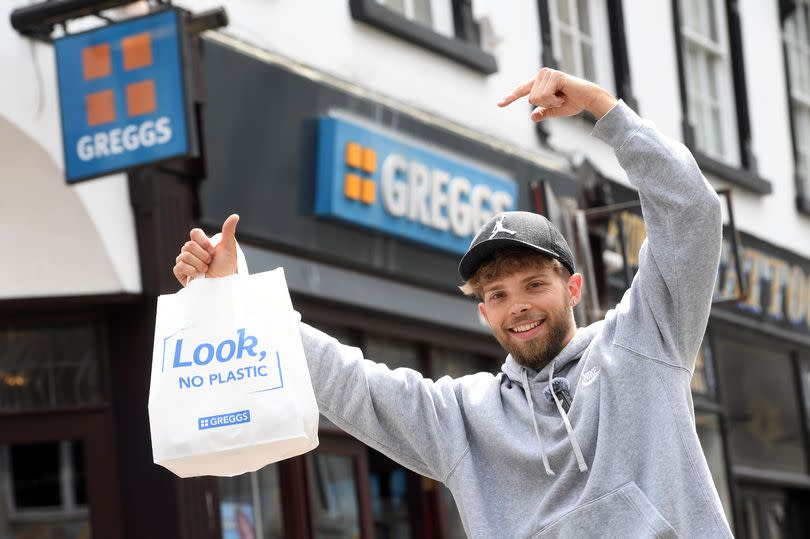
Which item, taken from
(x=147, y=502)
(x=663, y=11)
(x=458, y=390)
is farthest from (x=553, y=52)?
(x=458, y=390)

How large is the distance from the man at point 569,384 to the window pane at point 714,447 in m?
10.2

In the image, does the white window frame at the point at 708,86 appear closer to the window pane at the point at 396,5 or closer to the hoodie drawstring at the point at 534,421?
the window pane at the point at 396,5

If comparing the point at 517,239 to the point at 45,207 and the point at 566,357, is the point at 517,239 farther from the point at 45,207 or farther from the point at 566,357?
the point at 45,207

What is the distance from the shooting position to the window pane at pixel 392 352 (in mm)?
9891

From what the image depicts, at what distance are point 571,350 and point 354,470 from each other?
6091 millimetres

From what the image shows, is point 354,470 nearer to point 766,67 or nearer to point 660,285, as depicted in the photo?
point 660,285

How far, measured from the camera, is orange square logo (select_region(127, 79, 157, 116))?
7449 mm

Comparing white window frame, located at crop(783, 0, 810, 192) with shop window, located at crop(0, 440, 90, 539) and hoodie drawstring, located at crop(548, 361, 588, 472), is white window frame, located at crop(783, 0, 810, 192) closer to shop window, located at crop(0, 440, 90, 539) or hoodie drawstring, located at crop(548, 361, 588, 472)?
shop window, located at crop(0, 440, 90, 539)

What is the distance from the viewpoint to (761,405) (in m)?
14.8

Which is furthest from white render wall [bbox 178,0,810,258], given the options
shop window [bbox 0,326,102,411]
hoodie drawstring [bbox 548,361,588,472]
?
hoodie drawstring [bbox 548,361,588,472]

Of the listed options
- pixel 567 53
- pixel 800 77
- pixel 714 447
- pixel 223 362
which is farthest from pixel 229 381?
pixel 800 77

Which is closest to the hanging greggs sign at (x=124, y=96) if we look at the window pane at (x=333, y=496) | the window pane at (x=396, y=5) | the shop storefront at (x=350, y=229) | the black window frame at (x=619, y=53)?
the shop storefront at (x=350, y=229)

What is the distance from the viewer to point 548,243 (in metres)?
3.69

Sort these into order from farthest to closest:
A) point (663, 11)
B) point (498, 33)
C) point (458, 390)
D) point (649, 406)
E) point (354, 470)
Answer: point (663, 11) < point (498, 33) < point (354, 470) < point (458, 390) < point (649, 406)
